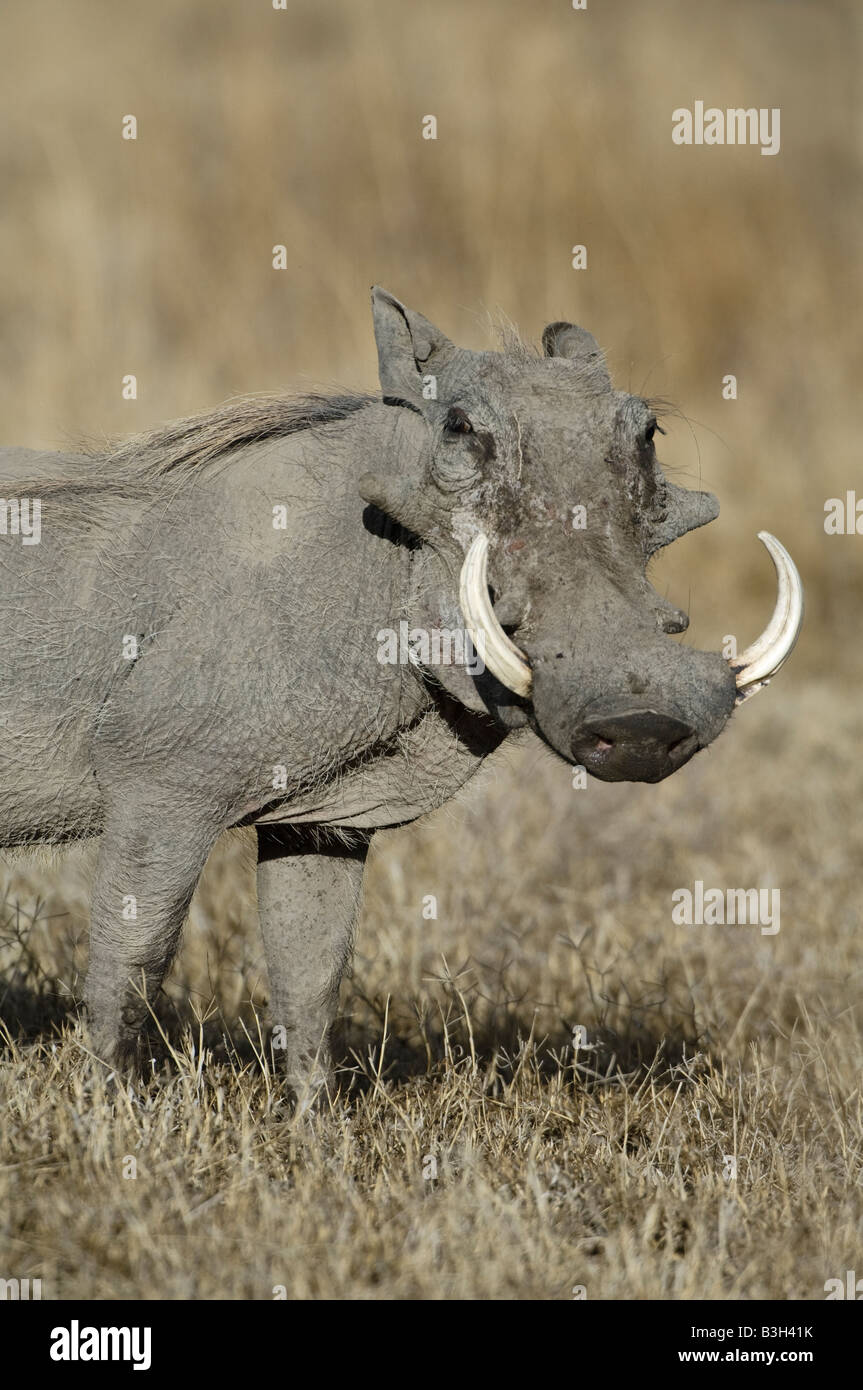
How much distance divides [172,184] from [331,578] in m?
7.54

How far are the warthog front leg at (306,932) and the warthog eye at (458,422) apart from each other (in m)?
0.99

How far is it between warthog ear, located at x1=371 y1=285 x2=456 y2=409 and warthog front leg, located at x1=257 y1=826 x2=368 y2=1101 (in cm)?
100

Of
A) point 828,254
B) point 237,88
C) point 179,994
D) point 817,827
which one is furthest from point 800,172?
point 179,994

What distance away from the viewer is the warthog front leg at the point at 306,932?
3.51 metres

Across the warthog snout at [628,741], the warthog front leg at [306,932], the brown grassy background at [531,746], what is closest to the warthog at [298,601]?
the warthog snout at [628,741]

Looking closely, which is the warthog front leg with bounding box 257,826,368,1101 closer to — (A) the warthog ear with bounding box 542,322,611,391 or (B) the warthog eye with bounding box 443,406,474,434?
(B) the warthog eye with bounding box 443,406,474,434

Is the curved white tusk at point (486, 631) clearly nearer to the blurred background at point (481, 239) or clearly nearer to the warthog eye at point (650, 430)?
the warthog eye at point (650, 430)

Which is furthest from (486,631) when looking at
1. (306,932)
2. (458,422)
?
(306,932)

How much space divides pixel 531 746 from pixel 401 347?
2.92 feet

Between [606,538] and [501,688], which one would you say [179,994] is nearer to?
[501,688]

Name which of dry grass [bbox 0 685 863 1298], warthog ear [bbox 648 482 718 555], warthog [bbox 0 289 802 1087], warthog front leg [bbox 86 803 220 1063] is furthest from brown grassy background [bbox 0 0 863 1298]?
warthog ear [bbox 648 482 718 555]

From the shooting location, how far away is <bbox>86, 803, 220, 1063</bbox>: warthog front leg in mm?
2984

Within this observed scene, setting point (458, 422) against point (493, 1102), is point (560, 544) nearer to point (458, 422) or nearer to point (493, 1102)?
point (458, 422)

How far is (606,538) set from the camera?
2830 millimetres
